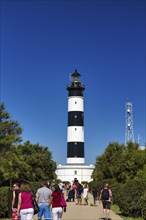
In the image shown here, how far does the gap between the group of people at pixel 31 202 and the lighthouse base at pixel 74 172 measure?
169ft

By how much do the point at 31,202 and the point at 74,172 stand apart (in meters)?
54.2

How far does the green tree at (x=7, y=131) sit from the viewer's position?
32250 mm

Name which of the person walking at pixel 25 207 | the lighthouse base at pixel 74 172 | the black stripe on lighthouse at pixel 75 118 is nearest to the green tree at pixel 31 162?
the black stripe on lighthouse at pixel 75 118

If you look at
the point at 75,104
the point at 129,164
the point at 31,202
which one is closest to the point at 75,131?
the point at 75,104

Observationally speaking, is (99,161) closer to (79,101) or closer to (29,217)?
(79,101)

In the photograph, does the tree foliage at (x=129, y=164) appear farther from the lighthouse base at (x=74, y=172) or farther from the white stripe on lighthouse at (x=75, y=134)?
the lighthouse base at (x=74, y=172)

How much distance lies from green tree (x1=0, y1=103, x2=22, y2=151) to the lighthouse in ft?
94.5

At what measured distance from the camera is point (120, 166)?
127 ft

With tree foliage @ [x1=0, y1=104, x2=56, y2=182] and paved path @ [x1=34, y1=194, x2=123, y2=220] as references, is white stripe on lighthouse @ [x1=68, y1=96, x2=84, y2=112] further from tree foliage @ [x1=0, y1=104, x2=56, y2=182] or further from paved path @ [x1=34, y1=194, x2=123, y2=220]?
paved path @ [x1=34, y1=194, x2=123, y2=220]

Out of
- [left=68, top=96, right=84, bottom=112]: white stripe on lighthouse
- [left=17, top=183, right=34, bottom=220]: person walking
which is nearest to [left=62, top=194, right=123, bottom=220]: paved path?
[left=17, top=183, right=34, bottom=220]: person walking

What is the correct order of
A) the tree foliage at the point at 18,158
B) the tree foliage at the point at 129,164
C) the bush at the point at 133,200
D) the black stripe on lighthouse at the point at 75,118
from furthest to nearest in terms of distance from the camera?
1. the black stripe on lighthouse at the point at 75,118
2. the tree foliage at the point at 129,164
3. the tree foliage at the point at 18,158
4. the bush at the point at 133,200

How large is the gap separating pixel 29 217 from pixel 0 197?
591 cm

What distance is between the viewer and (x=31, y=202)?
1116 cm

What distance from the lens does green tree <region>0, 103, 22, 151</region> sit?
32.2m
